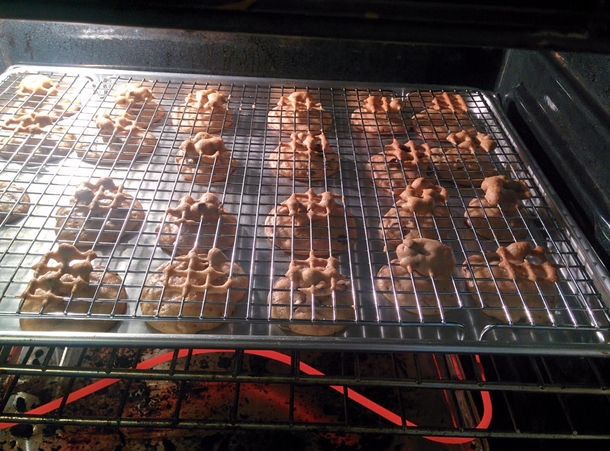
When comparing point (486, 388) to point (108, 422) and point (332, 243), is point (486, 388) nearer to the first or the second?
point (332, 243)

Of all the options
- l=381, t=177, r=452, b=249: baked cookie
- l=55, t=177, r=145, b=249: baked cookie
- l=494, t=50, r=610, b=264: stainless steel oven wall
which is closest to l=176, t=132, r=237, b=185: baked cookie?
l=55, t=177, r=145, b=249: baked cookie

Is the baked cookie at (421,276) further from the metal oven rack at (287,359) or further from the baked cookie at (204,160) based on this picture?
the baked cookie at (204,160)

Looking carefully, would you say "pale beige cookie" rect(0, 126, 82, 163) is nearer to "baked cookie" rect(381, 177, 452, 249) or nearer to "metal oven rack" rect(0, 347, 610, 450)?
"metal oven rack" rect(0, 347, 610, 450)

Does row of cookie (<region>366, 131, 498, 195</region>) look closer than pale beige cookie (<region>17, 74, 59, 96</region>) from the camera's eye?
Yes

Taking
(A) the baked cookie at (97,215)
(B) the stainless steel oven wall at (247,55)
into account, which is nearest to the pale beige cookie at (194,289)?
(A) the baked cookie at (97,215)

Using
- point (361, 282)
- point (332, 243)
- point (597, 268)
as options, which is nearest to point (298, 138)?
point (332, 243)

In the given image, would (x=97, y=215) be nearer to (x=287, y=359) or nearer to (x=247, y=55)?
(x=287, y=359)

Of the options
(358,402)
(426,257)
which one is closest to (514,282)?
(426,257)
